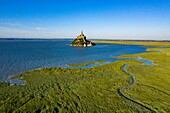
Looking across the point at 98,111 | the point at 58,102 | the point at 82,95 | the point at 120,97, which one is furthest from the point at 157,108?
the point at 58,102

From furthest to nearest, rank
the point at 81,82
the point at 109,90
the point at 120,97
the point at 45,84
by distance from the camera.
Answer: the point at 81,82 < the point at 45,84 < the point at 109,90 < the point at 120,97

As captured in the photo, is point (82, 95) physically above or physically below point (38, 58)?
above

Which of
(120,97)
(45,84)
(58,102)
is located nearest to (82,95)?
(58,102)

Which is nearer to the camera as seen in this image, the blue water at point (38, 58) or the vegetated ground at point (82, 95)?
the vegetated ground at point (82, 95)

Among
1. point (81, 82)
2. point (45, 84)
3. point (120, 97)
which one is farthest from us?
point (81, 82)

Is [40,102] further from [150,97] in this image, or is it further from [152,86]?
[152,86]

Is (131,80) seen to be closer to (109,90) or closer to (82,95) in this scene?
(109,90)

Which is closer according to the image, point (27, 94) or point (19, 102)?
point (19, 102)

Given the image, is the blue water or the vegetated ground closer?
the vegetated ground

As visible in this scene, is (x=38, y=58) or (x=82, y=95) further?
(x=38, y=58)
